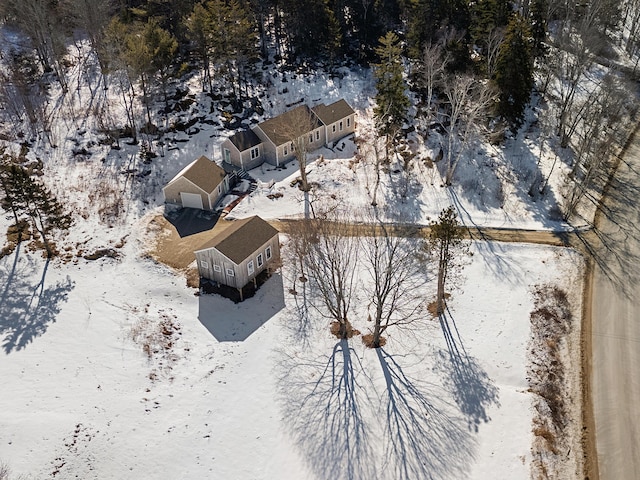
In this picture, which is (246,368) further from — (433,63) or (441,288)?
(433,63)

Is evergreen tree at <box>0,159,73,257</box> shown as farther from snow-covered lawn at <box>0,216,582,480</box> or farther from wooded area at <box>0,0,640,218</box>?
wooded area at <box>0,0,640,218</box>

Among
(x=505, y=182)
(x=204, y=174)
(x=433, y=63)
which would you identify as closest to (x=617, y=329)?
(x=505, y=182)

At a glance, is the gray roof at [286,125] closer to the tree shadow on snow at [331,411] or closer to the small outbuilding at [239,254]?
the small outbuilding at [239,254]

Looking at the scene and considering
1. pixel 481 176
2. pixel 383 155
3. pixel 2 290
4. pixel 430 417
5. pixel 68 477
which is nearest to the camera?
pixel 68 477

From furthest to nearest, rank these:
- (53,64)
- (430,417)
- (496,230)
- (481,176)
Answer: (53,64), (481,176), (496,230), (430,417)

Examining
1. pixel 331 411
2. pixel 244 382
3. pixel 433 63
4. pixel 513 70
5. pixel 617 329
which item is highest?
pixel 433 63

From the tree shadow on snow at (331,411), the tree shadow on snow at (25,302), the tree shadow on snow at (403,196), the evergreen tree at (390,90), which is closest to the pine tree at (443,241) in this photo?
the tree shadow on snow at (403,196)

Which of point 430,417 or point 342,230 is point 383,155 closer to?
point 342,230

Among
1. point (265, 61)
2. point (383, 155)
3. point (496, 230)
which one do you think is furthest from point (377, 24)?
point (496, 230)

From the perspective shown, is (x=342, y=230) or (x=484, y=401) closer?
(x=484, y=401)
